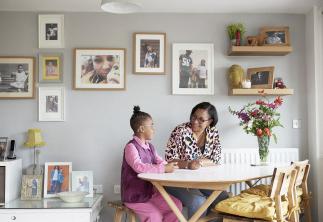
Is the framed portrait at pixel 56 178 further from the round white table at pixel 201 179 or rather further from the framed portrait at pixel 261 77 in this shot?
the framed portrait at pixel 261 77

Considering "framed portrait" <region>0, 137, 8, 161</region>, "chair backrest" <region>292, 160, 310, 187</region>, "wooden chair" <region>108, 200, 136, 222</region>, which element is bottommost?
"wooden chair" <region>108, 200, 136, 222</region>

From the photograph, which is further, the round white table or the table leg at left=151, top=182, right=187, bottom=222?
the table leg at left=151, top=182, right=187, bottom=222

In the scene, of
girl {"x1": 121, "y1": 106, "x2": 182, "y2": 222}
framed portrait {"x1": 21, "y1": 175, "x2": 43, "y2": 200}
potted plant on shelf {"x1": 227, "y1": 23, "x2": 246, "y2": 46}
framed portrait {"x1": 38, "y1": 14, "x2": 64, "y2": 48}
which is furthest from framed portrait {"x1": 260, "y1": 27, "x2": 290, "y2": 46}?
framed portrait {"x1": 21, "y1": 175, "x2": 43, "y2": 200}

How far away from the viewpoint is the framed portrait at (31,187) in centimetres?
A: 380

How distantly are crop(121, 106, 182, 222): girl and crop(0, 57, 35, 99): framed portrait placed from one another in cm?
141

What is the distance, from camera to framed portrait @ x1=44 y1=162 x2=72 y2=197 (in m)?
3.87

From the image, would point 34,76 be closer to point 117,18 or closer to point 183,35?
point 117,18

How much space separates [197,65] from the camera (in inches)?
161

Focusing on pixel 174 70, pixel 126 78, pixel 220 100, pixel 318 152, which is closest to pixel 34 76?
pixel 126 78

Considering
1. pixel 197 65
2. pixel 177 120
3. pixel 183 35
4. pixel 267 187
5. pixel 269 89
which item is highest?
pixel 183 35

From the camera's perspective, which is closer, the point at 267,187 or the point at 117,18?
the point at 267,187

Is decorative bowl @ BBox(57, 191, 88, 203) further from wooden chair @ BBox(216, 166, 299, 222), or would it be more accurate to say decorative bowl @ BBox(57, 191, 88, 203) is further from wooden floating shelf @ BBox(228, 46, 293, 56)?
wooden floating shelf @ BBox(228, 46, 293, 56)

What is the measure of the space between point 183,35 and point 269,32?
2.91ft

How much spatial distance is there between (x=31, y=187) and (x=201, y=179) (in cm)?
197
